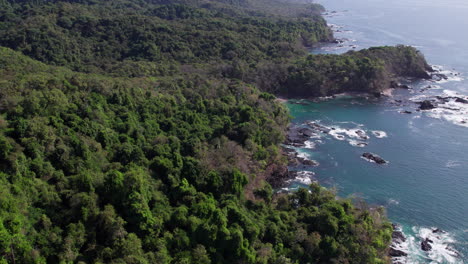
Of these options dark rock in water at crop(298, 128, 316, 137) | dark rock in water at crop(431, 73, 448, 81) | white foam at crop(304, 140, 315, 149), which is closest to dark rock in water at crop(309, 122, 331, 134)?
dark rock in water at crop(298, 128, 316, 137)

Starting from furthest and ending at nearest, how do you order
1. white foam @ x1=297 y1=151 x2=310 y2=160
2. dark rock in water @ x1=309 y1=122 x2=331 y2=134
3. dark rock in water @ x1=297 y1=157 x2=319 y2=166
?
dark rock in water @ x1=309 y1=122 x2=331 y2=134 → white foam @ x1=297 y1=151 x2=310 y2=160 → dark rock in water @ x1=297 y1=157 x2=319 y2=166

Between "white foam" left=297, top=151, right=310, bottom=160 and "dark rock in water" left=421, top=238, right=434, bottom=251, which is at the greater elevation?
"white foam" left=297, top=151, right=310, bottom=160

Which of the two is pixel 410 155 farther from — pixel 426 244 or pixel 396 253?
pixel 396 253

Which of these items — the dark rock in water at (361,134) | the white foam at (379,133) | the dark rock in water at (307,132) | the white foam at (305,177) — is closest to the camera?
the white foam at (305,177)

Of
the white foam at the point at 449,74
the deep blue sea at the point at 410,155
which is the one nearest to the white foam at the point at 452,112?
the deep blue sea at the point at 410,155

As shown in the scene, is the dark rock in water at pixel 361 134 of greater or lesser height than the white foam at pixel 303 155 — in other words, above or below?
above

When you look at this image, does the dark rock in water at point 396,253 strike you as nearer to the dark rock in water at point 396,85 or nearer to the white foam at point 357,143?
the white foam at point 357,143

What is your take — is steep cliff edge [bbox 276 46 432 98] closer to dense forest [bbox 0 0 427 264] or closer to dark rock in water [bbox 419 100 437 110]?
dark rock in water [bbox 419 100 437 110]
